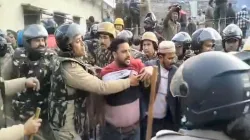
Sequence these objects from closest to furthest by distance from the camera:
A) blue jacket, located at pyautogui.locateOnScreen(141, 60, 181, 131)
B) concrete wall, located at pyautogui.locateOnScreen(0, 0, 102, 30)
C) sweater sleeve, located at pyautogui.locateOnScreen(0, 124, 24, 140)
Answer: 1. sweater sleeve, located at pyautogui.locateOnScreen(0, 124, 24, 140)
2. blue jacket, located at pyautogui.locateOnScreen(141, 60, 181, 131)
3. concrete wall, located at pyautogui.locateOnScreen(0, 0, 102, 30)

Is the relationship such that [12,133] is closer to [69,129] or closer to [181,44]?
[69,129]

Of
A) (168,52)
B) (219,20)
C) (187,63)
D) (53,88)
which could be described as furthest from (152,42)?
(219,20)

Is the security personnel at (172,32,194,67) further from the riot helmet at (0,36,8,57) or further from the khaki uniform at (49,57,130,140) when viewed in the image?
the riot helmet at (0,36,8,57)

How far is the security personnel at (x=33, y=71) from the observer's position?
17.1ft

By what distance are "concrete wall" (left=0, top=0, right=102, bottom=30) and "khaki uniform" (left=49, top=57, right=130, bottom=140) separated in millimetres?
8727

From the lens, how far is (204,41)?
5.91 metres

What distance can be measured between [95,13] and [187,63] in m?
26.3

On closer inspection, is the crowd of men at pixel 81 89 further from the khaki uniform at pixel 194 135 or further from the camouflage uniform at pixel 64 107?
the khaki uniform at pixel 194 135

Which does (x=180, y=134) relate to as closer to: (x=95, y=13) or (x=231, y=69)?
(x=231, y=69)

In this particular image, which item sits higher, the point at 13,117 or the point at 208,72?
the point at 208,72

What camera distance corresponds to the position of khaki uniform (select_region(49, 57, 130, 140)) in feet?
14.8

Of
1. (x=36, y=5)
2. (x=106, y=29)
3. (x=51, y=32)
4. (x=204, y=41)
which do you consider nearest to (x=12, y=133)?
(x=204, y=41)

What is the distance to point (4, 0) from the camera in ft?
43.8

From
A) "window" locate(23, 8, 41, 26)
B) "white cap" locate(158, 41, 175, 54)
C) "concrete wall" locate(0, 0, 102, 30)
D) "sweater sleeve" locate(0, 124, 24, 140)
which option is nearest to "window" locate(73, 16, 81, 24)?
"concrete wall" locate(0, 0, 102, 30)
